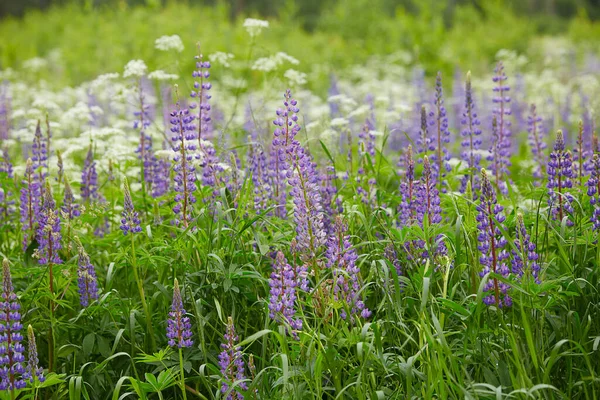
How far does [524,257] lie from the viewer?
10.4 ft

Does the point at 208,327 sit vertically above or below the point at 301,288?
below

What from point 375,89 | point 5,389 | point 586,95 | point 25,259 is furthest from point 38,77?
point 5,389

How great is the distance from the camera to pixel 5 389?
3051mm

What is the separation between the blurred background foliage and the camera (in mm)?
15734

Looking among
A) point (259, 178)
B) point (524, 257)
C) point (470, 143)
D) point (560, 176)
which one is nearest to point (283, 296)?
point (524, 257)

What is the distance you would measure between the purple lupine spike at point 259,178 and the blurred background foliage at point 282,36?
863 cm

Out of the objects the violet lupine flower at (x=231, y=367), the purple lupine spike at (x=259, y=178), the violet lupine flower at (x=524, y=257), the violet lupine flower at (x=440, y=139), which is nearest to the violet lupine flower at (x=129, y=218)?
the violet lupine flower at (x=231, y=367)

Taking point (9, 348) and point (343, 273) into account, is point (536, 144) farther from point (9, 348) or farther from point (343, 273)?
point (9, 348)

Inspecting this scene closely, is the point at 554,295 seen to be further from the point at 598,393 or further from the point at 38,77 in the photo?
the point at 38,77

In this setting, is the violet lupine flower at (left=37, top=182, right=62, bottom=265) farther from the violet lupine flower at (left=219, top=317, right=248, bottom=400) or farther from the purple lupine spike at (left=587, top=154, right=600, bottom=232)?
the purple lupine spike at (left=587, top=154, right=600, bottom=232)

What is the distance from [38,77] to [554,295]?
14399mm

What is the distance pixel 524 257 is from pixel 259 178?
176 centimetres

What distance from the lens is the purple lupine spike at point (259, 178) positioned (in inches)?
170

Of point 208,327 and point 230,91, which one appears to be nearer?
point 208,327
